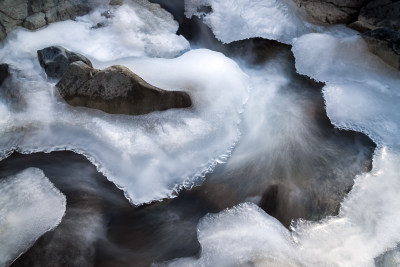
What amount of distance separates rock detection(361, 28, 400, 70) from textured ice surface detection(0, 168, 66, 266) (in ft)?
15.2

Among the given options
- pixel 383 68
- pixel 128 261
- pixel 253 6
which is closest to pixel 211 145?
pixel 128 261

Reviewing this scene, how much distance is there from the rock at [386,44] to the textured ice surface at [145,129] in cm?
207

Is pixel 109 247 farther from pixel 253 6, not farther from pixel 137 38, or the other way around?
pixel 253 6

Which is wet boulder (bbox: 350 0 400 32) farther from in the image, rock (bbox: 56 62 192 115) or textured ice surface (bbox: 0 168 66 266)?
textured ice surface (bbox: 0 168 66 266)

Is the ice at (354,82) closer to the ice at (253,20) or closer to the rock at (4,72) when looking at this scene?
the ice at (253,20)

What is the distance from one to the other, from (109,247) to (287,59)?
147 inches

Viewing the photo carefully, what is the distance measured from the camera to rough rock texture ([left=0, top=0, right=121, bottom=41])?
15.5 feet

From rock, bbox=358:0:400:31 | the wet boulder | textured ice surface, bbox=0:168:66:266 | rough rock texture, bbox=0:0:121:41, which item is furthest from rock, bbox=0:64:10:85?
rock, bbox=358:0:400:31

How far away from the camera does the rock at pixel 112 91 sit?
3.69 meters

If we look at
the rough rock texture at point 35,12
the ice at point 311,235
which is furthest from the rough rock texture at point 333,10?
the rough rock texture at point 35,12

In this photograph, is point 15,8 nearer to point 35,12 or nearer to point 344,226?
point 35,12

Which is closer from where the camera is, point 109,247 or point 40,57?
point 109,247

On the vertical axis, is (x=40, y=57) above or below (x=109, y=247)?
above

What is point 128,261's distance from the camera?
2.79m
